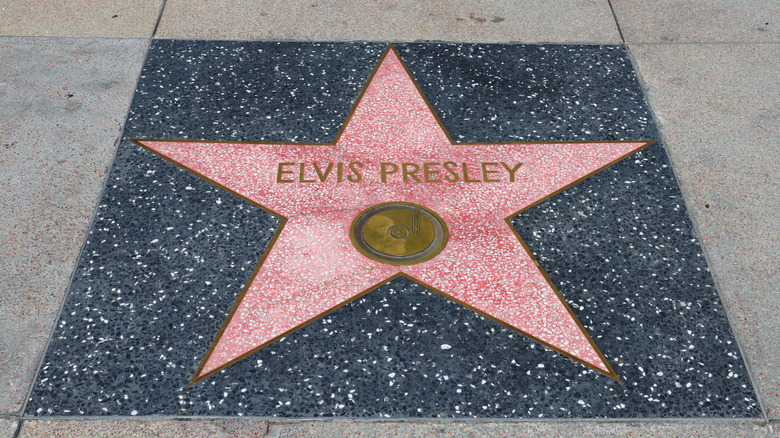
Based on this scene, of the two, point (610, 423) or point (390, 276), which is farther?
point (390, 276)

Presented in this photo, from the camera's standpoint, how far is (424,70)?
11.2 feet

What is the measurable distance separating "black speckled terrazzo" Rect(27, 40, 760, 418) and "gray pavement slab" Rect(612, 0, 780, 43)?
722mm

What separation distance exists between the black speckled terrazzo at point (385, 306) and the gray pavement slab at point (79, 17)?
25.0 inches

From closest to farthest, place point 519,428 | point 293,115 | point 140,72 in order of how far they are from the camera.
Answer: point 519,428 < point 293,115 < point 140,72

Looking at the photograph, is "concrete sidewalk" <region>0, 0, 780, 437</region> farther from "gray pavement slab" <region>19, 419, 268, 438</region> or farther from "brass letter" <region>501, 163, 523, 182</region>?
"brass letter" <region>501, 163, 523, 182</region>

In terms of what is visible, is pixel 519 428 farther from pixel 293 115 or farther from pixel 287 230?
pixel 293 115

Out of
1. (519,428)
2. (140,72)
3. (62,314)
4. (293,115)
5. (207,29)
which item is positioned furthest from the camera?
(207,29)

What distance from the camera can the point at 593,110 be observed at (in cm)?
317

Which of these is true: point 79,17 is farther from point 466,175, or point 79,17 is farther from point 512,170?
point 512,170

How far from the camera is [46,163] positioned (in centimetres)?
281

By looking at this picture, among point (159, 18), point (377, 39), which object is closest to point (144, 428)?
point (377, 39)

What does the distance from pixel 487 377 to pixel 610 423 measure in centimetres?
39

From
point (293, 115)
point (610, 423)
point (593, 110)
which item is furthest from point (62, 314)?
point (593, 110)

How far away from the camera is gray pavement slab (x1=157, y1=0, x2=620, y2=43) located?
3680 millimetres
